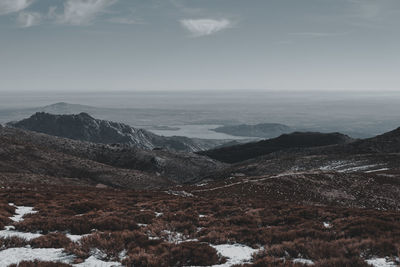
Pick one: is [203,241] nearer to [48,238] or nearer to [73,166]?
[48,238]

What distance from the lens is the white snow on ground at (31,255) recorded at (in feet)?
27.3

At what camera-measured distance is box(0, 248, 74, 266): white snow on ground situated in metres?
8.32

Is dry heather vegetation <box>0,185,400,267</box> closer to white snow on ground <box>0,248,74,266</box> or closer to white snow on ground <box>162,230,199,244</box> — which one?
white snow on ground <box>162,230,199,244</box>

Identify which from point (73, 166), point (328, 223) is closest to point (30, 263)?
point (328, 223)

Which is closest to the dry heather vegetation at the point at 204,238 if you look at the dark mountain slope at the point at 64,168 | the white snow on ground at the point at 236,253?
the white snow on ground at the point at 236,253

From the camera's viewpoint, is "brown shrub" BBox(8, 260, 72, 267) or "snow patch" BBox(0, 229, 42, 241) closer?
"brown shrub" BBox(8, 260, 72, 267)

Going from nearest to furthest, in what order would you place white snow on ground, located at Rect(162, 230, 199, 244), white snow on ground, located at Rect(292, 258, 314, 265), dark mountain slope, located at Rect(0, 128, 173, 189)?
1. white snow on ground, located at Rect(292, 258, 314, 265)
2. white snow on ground, located at Rect(162, 230, 199, 244)
3. dark mountain slope, located at Rect(0, 128, 173, 189)

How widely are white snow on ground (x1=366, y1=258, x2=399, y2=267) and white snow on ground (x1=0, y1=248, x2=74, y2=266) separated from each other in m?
9.47

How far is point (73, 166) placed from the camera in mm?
85375

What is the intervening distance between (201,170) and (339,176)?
99.7 metres

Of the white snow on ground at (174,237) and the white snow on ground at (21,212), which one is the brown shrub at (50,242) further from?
the white snow on ground at (21,212)

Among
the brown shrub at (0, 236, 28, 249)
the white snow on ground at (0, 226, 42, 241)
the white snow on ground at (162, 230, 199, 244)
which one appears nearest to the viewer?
the brown shrub at (0, 236, 28, 249)

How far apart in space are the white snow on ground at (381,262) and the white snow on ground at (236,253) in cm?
361

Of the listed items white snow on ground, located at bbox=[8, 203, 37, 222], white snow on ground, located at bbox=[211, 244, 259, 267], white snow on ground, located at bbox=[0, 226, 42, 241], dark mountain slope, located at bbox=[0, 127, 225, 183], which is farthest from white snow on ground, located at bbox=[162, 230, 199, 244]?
dark mountain slope, located at bbox=[0, 127, 225, 183]
